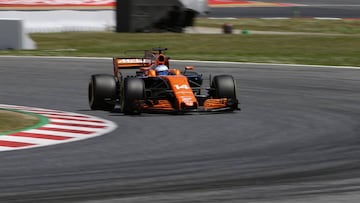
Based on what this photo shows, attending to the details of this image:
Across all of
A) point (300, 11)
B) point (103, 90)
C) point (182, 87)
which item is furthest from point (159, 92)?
point (300, 11)

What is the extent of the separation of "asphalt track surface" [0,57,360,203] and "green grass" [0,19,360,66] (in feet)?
27.6

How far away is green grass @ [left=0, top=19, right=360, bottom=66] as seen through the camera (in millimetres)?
28156

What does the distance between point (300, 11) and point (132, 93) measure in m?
38.8

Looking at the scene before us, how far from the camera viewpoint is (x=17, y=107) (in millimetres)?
17250

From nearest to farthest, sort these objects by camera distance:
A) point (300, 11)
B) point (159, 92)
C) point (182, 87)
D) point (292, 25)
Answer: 1. point (182, 87)
2. point (159, 92)
3. point (292, 25)
4. point (300, 11)

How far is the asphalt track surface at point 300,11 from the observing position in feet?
163

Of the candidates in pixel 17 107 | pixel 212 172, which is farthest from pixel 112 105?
pixel 212 172

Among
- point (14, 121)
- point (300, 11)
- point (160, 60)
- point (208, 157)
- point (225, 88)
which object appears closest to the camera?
point (208, 157)

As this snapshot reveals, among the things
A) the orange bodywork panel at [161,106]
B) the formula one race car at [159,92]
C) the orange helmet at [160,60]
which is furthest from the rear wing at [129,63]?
the orange bodywork panel at [161,106]

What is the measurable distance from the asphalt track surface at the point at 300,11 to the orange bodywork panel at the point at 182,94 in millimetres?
33108

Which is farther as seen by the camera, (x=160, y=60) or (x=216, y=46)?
(x=216, y=46)

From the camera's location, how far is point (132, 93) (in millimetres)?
15688

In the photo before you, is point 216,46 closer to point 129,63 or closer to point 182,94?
point 129,63

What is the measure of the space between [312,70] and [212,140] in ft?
39.5
